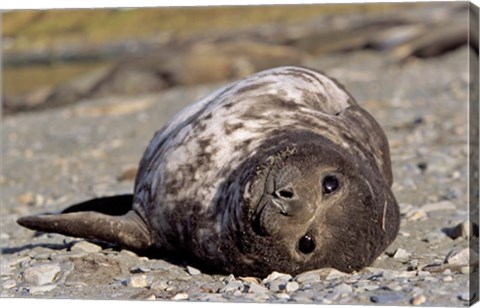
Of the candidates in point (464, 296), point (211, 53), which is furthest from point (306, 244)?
point (211, 53)

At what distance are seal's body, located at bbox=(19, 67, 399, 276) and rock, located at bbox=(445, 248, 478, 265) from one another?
273 mm

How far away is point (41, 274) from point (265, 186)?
129 centimetres

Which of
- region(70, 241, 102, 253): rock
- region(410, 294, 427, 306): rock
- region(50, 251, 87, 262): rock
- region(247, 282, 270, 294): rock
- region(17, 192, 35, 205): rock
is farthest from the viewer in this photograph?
region(17, 192, 35, 205): rock

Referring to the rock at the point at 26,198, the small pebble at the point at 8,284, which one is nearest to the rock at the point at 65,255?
the small pebble at the point at 8,284

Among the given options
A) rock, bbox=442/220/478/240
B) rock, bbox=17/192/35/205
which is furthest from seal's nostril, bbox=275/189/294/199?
rock, bbox=17/192/35/205

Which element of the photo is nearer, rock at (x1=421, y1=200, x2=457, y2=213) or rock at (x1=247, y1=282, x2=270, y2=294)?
rock at (x1=247, y1=282, x2=270, y2=294)

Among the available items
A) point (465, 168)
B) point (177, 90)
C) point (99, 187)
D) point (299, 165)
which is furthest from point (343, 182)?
point (177, 90)

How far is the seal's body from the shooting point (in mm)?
3717

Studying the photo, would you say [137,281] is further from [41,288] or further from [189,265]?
[41,288]

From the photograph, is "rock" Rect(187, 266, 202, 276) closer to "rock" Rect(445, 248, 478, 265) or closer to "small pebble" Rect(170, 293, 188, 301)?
"small pebble" Rect(170, 293, 188, 301)

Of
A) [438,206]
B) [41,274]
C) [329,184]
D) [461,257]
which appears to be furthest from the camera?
[438,206]

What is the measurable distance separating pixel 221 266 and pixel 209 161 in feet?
1.56

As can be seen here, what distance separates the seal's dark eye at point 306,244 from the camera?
3768 mm

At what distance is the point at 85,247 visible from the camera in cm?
483
